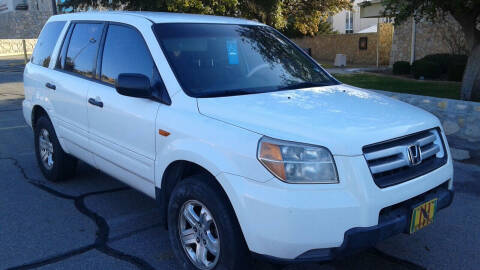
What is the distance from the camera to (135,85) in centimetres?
348

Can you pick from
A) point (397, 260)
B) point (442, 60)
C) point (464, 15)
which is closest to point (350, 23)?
point (442, 60)

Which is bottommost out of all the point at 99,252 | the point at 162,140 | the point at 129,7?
the point at 99,252

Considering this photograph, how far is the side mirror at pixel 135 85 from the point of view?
3.48m

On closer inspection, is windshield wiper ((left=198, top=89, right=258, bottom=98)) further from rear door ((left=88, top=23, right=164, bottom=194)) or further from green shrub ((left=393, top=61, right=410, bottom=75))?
green shrub ((left=393, top=61, right=410, bottom=75))

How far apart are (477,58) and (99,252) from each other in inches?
350

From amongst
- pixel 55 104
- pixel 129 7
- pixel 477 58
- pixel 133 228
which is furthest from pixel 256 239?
pixel 129 7

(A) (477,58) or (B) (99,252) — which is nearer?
(B) (99,252)

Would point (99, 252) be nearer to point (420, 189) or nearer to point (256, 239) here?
point (256, 239)

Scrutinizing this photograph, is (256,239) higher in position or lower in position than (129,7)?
lower

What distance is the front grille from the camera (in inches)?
113

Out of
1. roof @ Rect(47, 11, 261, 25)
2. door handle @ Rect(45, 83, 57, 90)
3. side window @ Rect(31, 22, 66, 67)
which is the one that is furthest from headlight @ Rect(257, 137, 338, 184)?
side window @ Rect(31, 22, 66, 67)

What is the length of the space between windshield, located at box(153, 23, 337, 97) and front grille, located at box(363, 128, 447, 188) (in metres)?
1.10

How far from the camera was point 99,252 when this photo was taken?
12.8 ft

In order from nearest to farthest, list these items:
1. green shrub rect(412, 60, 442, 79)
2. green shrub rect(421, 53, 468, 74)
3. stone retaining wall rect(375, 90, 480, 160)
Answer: stone retaining wall rect(375, 90, 480, 160) → green shrub rect(412, 60, 442, 79) → green shrub rect(421, 53, 468, 74)
